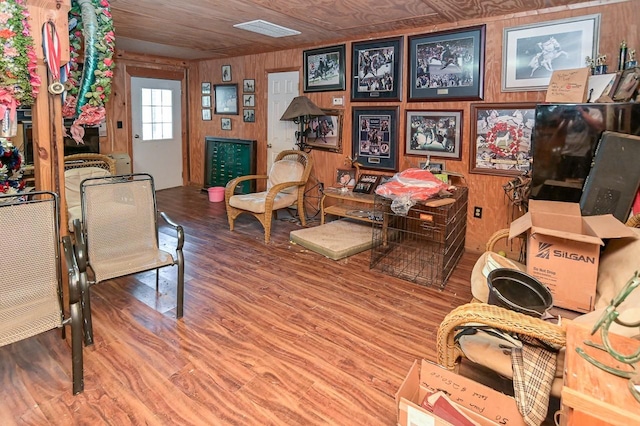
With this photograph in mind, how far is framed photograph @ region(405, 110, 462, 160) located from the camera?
422cm

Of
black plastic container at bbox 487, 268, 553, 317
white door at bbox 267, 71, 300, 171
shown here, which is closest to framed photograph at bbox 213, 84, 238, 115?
white door at bbox 267, 71, 300, 171

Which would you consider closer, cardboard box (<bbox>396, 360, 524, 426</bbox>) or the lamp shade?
cardboard box (<bbox>396, 360, 524, 426</bbox>)

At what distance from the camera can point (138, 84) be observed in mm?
6719

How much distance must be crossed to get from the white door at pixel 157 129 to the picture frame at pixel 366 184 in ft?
13.3

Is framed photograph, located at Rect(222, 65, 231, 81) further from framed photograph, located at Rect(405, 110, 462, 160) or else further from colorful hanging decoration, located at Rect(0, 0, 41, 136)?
colorful hanging decoration, located at Rect(0, 0, 41, 136)

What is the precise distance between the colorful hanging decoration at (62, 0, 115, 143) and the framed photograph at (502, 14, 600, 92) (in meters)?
3.25

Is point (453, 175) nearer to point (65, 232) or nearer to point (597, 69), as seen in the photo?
point (597, 69)

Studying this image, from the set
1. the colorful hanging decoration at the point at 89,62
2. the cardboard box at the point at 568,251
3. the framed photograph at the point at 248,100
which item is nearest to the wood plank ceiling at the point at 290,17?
the framed photograph at the point at 248,100

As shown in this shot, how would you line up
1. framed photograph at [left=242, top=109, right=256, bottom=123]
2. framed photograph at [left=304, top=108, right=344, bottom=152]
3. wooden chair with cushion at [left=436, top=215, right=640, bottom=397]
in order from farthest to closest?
framed photograph at [left=242, top=109, right=256, bottom=123] < framed photograph at [left=304, top=108, right=344, bottom=152] < wooden chair with cushion at [left=436, top=215, right=640, bottom=397]

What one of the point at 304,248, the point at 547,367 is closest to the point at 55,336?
the point at 304,248

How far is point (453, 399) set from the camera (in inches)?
63.4

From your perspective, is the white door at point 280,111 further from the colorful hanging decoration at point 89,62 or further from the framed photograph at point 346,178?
the colorful hanging decoration at point 89,62

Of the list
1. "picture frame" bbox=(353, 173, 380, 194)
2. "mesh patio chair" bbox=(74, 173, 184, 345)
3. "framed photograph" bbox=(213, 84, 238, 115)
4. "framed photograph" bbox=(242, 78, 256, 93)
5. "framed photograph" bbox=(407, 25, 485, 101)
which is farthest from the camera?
"framed photograph" bbox=(213, 84, 238, 115)

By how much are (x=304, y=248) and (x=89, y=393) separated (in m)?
2.51
